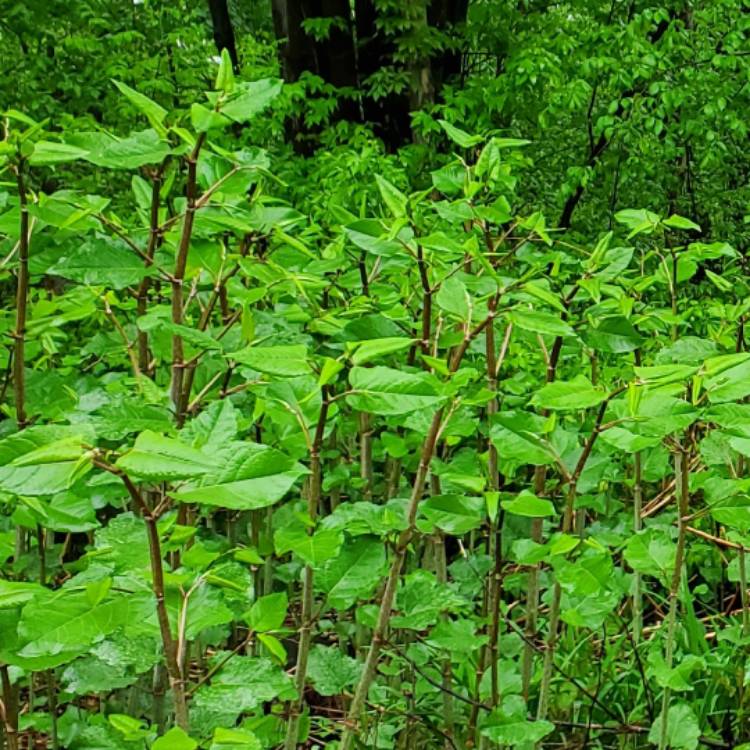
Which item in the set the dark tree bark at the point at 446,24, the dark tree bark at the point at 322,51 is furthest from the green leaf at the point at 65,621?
the dark tree bark at the point at 446,24

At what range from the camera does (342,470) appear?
1.86 metres

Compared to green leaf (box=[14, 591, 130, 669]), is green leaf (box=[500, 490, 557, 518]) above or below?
below

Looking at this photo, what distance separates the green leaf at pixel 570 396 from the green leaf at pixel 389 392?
17cm

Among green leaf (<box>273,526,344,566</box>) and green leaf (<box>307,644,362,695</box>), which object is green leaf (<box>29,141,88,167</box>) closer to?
green leaf (<box>273,526,344,566</box>)

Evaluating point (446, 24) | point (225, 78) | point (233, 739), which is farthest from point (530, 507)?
point (446, 24)

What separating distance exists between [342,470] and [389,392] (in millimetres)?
801

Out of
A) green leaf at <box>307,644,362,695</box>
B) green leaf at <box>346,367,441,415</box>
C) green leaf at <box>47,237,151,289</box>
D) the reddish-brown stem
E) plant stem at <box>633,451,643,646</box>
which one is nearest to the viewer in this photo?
the reddish-brown stem

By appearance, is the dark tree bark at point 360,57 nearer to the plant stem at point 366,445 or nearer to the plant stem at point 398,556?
the plant stem at point 366,445

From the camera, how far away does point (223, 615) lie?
1.08 meters

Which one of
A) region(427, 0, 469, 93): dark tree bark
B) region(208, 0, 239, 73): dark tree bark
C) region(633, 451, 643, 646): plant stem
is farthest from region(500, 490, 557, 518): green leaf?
region(208, 0, 239, 73): dark tree bark

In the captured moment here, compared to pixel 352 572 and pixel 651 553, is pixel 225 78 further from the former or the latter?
pixel 651 553

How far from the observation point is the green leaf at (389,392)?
1.06 meters

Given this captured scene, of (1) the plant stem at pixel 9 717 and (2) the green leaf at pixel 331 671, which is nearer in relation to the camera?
(1) the plant stem at pixel 9 717

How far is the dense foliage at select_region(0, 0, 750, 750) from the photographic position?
1.08 m
